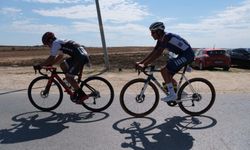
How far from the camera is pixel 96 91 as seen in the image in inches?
378

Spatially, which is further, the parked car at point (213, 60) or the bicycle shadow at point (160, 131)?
the parked car at point (213, 60)

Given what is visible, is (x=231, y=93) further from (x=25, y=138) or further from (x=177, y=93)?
(x=25, y=138)

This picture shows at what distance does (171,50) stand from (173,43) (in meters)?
0.23

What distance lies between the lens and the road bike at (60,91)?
380 inches

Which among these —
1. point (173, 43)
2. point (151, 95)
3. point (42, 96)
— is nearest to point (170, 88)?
point (151, 95)

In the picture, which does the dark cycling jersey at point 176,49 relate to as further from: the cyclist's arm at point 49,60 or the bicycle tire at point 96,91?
the cyclist's arm at point 49,60

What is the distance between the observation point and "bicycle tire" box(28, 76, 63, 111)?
9.88 metres

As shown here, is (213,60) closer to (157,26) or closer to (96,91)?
(96,91)

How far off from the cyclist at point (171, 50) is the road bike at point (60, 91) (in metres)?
1.23

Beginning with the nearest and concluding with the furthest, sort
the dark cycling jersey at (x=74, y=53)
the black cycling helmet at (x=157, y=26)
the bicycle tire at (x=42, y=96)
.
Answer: the black cycling helmet at (x=157, y=26), the dark cycling jersey at (x=74, y=53), the bicycle tire at (x=42, y=96)

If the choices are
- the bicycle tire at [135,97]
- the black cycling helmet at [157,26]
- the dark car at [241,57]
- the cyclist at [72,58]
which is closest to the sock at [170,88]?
the bicycle tire at [135,97]

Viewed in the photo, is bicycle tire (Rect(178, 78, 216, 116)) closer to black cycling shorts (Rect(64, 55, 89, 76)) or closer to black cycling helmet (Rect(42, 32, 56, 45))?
black cycling shorts (Rect(64, 55, 89, 76))

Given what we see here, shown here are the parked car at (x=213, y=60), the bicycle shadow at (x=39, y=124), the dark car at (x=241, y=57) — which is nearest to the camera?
the bicycle shadow at (x=39, y=124)

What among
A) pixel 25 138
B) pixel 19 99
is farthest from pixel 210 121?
pixel 19 99
